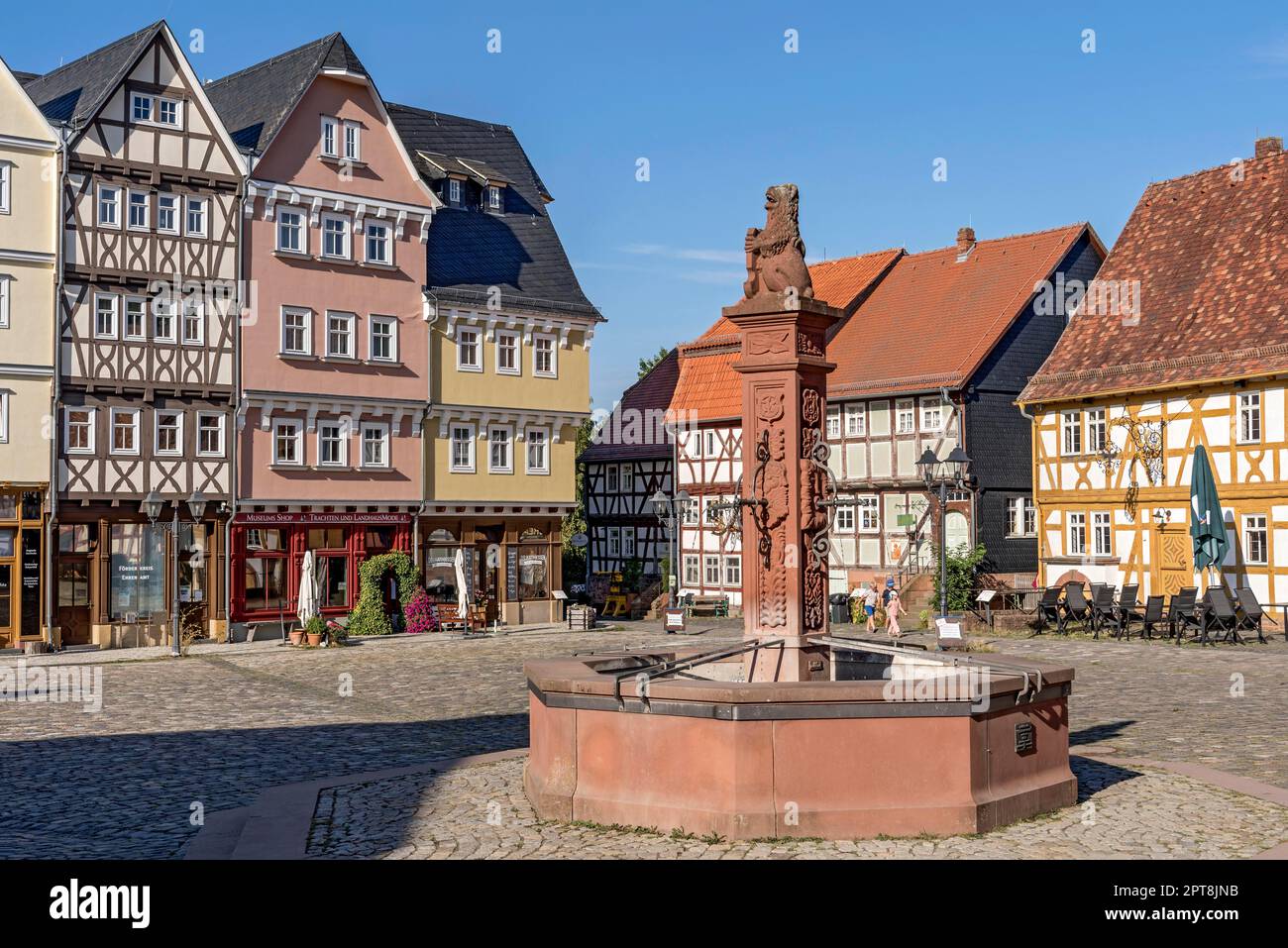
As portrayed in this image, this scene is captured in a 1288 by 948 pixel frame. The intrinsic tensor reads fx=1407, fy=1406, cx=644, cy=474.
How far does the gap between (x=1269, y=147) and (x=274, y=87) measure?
25.2m

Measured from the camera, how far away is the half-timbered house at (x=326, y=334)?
110 feet

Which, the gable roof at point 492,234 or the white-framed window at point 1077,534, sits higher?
the gable roof at point 492,234

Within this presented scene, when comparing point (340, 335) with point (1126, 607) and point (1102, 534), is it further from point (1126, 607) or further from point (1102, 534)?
point (1102, 534)

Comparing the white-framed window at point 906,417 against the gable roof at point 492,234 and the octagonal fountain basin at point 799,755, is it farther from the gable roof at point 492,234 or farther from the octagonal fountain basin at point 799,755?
the octagonal fountain basin at point 799,755

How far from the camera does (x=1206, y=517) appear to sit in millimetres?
30125

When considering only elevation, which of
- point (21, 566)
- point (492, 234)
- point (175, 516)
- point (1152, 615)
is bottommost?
point (1152, 615)

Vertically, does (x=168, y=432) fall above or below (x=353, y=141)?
below

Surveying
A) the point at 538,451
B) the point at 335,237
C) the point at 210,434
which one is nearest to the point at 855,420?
the point at 538,451

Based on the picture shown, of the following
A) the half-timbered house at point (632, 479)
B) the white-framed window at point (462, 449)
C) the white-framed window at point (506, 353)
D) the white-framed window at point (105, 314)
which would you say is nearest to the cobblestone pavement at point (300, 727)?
the white-framed window at point (105, 314)

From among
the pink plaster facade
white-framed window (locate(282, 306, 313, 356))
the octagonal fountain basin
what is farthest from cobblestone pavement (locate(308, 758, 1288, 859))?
white-framed window (locate(282, 306, 313, 356))

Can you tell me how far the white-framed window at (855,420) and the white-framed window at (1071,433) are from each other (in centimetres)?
735

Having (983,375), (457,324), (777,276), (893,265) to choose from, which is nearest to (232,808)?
(777,276)

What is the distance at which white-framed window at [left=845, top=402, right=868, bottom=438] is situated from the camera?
42.7 m

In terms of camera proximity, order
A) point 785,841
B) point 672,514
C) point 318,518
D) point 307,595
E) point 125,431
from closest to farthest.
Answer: point 785,841
point 125,431
point 307,595
point 318,518
point 672,514
